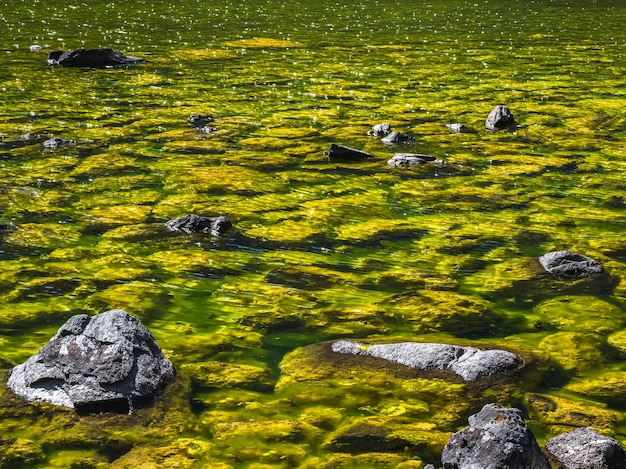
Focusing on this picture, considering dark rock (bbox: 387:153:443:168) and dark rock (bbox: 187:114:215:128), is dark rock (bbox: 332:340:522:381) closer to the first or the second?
dark rock (bbox: 387:153:443:168)

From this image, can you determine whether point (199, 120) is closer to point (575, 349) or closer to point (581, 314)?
point (581, 314)

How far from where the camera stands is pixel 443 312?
19.3ft

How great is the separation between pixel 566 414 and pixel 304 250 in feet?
9.64

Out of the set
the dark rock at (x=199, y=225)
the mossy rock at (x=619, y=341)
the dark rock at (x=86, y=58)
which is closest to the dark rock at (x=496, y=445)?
the mossy rock at (x=619, y=341)

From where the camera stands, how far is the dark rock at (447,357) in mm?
4910

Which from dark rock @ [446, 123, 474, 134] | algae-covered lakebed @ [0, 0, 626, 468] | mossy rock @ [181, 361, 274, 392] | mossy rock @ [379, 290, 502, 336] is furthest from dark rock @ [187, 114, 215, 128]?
mossy rock @ [181, 361, 274, 392]

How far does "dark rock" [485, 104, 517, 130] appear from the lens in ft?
38.4

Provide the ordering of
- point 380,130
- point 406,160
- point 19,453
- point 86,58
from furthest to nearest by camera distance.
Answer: point 86,58 → point 380,130 → point 406,160 → point 19,453

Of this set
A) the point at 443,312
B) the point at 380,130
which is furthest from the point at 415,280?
the point at 380,130

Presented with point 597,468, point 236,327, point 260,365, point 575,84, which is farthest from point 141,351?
point 575,84

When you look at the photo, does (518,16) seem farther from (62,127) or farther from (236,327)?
(236,327)

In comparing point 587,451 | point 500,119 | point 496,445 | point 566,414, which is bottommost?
point 500,119

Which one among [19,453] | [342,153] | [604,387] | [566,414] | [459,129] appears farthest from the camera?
[459,129]

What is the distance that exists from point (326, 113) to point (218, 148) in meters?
2.70
